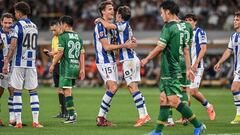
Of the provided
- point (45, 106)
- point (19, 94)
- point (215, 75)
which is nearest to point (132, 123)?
point (19, 94)

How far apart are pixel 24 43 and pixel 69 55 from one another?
1.66m

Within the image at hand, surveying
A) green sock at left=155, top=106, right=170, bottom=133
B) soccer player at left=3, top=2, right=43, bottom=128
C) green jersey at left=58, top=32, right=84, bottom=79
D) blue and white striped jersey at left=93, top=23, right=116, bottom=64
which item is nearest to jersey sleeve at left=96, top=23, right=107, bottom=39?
blue and white striped jersey at left=93, top=23, right=116, bottom=64

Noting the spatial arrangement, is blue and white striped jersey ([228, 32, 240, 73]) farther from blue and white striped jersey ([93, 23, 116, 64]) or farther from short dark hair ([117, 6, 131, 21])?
blue and white striped jersey ([93, 23, 116, 64])

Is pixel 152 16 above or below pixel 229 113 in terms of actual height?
above

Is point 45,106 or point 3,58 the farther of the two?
point 45,106

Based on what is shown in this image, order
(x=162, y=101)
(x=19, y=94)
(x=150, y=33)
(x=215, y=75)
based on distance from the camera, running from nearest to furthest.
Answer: (x=162, y=101) < (x=19, y=94) < (x=215, y=75) < (x=150, y=33)

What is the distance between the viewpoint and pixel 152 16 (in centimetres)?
4372

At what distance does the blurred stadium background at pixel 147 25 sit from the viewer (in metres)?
40.3

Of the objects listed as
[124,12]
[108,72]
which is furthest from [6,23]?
[124,12]

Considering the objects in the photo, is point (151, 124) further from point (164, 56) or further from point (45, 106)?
point (45, 106)

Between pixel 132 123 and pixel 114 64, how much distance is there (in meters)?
1.59

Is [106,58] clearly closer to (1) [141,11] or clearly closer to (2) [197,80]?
(2) [197,80]

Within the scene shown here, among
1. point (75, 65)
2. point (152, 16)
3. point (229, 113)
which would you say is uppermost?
point (152, 16)

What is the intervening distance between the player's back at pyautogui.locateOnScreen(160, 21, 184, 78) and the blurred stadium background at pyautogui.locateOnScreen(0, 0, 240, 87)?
25543 mm
